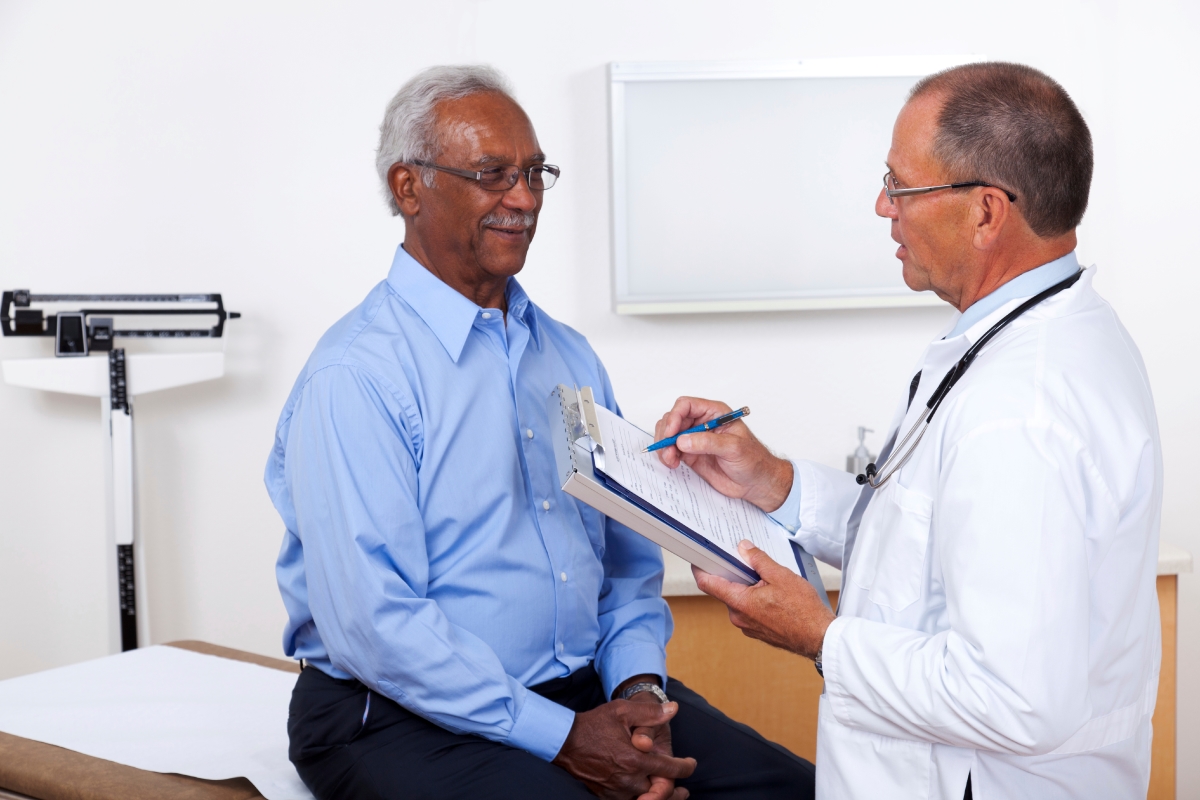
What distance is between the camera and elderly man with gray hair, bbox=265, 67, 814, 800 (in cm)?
130

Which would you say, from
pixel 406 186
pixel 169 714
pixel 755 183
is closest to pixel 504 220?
pixel 406 186

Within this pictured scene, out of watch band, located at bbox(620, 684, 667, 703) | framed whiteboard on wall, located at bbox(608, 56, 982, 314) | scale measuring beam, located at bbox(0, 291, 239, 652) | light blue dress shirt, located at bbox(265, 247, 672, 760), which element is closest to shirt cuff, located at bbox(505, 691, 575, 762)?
light blue dress shirt, located at bbox(265, 247, 672, 760)

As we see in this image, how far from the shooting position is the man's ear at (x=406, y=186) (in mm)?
1485

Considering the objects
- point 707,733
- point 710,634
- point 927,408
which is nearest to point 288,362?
point 710,634

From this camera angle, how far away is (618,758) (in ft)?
4.38

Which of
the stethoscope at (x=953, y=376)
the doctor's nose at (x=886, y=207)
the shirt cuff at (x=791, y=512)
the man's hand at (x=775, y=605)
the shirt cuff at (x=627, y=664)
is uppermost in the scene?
the doctor's nose at (x=886, y=207)

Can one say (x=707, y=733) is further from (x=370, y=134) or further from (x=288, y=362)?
(x=370, y=134)

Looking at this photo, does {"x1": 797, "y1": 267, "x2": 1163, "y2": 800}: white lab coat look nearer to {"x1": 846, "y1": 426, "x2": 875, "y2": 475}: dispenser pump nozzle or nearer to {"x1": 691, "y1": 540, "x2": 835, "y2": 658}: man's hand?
{"x1": 691, "y1": 540, "x2": 835, "y2": 658}: man's hand

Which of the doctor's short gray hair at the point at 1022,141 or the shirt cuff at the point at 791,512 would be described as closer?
the doctor's short gray hair at the point at 1022,141

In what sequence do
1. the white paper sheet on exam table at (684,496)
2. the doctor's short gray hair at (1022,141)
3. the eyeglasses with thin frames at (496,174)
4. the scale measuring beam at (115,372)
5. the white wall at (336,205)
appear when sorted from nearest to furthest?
1. the doctor's short gray hair at (1022,141)
2. the white paper sheet on exam table at (684,496)
3. the eyeglasses with thin frames at (496,174)
4. the scale measuring beam at (115,372)
5. the white wall at (336,205)

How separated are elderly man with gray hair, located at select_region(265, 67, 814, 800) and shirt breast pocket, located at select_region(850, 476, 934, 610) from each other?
37cm

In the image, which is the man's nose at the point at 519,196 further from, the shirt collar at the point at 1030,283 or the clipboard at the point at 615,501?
the shirt collar at the point at 1030,283

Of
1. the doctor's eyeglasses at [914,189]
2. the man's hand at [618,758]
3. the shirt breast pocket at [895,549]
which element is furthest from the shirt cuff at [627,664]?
the doctor's eyeglasses at [914,189]

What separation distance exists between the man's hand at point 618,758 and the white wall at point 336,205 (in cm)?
140
